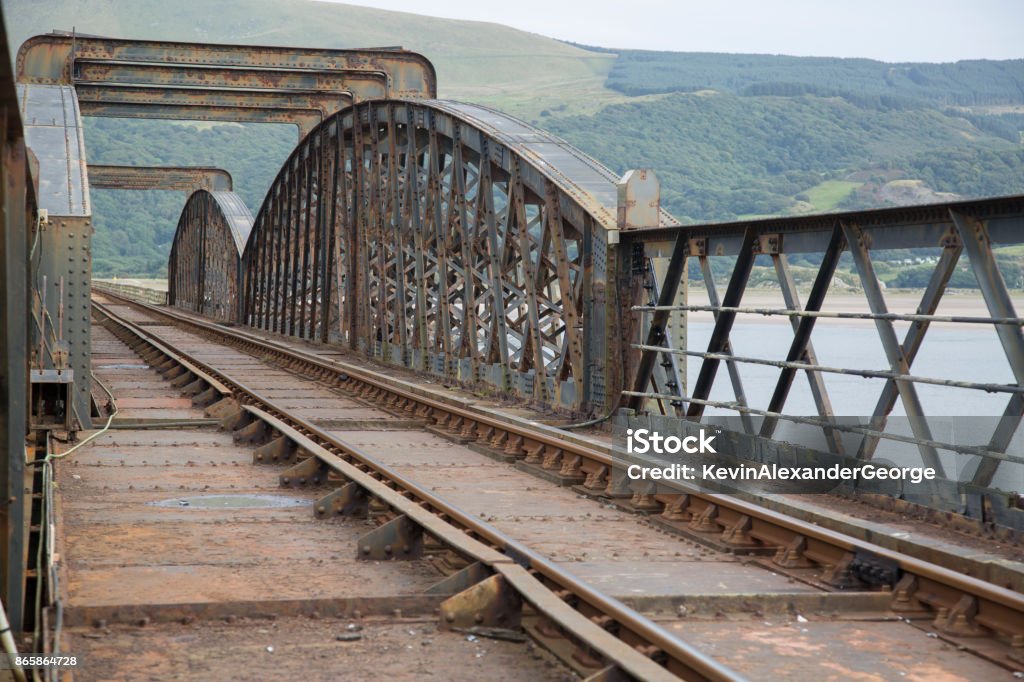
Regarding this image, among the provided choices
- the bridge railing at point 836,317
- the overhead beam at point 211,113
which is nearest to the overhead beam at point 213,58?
the overhead beam at point 211,113

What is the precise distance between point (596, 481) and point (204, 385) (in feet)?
29.4

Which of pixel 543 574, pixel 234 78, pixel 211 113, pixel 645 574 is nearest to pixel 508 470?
pixel 645 574

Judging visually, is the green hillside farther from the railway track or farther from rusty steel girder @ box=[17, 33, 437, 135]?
the railway track

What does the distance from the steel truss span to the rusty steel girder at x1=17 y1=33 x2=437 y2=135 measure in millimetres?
1821

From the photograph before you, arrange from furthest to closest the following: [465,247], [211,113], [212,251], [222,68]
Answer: [212,251] → [211,113] → [222,68] → [465,247]

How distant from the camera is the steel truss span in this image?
14.7 meters

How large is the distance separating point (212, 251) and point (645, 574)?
142 ft

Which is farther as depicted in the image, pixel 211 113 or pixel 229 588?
pixel 211 113

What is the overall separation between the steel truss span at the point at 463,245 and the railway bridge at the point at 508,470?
66 mm

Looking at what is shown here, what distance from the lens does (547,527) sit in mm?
8977

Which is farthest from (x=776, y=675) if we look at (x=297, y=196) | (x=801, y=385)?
(x=801, y=385)

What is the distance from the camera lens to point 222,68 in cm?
2930

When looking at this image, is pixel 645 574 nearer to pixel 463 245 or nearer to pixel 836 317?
pixel 836 317

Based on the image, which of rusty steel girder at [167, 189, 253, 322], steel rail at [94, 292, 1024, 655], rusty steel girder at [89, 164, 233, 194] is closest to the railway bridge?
steel rail at [94, 292, 1024, 655]
